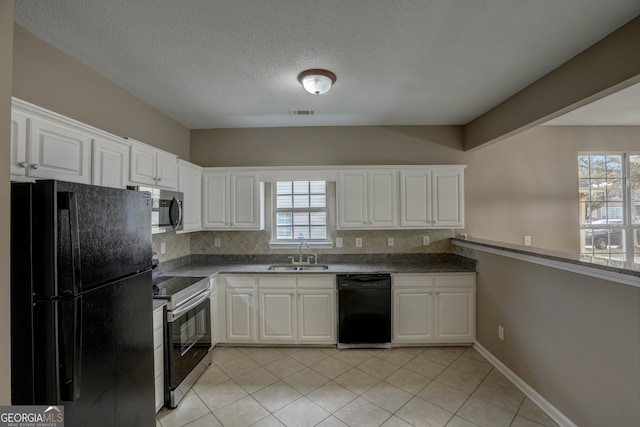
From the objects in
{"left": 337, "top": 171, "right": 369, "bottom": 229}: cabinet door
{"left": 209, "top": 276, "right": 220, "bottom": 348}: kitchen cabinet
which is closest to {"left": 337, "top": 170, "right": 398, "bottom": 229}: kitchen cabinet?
{"left": 337, "top": 171, "right": 369, "bottom": 229}: cabinet door

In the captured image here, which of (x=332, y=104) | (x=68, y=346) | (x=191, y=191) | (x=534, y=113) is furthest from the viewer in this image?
(x=191, y=191)

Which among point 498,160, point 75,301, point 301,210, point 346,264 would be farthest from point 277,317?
point 498,160

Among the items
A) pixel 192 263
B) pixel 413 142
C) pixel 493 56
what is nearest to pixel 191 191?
pixel 192 263

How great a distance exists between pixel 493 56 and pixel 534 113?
2.68ft

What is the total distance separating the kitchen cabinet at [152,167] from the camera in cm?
228

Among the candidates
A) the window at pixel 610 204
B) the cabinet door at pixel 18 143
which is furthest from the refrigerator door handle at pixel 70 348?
the window at pixel 610 204

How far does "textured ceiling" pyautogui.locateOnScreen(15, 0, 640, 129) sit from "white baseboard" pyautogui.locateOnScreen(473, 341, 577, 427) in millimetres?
2682

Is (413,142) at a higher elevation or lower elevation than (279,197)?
higher

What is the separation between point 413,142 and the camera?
377 centimetres

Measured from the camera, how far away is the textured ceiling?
161cm

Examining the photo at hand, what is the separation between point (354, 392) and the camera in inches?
94.8

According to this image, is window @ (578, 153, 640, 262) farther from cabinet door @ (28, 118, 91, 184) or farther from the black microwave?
cabinet door @ (28, 118, 91, 184)

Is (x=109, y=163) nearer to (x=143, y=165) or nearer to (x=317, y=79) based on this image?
(x=143, y=165)

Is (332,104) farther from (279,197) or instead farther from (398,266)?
(398,266)
